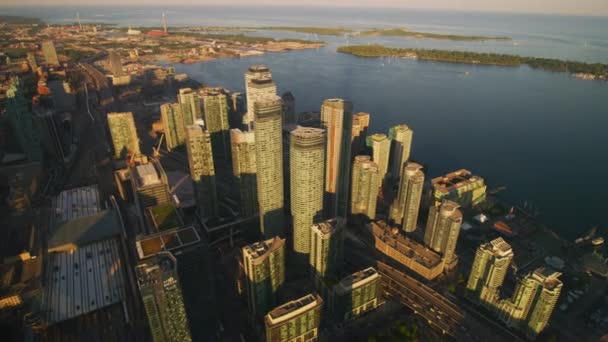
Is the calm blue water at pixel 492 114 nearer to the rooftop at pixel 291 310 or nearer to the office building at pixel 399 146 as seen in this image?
the office building at pixel 399 146

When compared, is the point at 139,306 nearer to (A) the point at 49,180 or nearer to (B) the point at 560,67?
(A) the point at 49,180

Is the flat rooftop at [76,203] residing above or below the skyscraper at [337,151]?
below

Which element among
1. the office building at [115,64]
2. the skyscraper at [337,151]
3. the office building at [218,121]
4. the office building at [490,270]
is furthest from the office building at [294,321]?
the office building at [115,64]

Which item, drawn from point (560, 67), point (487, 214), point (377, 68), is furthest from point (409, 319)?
point (560, 67)

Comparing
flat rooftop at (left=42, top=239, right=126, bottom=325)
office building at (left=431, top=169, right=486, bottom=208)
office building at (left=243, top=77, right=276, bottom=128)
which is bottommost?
flat rooftop at (left=42, top=239, right=126, bottom=325)

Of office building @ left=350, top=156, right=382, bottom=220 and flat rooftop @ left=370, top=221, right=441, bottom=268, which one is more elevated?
office building @ left=350, top=156, right=382, bottom=220

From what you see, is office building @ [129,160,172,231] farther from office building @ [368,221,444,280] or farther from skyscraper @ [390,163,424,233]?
skyscraper @ [390,163,424,233]

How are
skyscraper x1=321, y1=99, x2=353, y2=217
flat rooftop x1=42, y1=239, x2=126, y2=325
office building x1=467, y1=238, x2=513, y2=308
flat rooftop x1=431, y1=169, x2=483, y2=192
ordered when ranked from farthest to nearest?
1. flat rooftop x1=431, y1=169, x2=483, y2=192
2. skyscraper x1=321, y1=99, x2=353, y2=217
3. office building x1=467, y1=238, x2=513, y2=308
4. flat rooftop x1=42, y1=239, x2=126, y2=325

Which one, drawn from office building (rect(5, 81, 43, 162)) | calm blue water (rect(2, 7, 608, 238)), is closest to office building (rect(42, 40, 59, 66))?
calm blue water (rect(2, 7, 608, 238))
